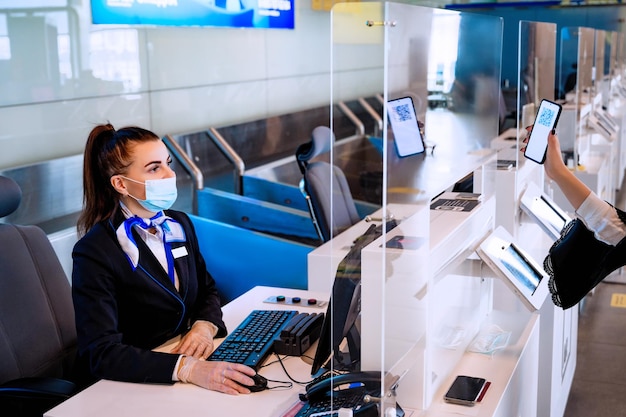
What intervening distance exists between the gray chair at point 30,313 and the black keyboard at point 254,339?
466mm

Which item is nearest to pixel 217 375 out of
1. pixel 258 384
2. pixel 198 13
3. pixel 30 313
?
pixel 258 384

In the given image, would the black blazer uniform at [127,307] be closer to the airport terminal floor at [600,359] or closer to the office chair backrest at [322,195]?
the office chair backrest at [322,195]

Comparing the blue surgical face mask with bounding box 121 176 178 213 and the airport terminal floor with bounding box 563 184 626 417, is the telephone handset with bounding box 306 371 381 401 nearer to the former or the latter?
the blue surgical face mask with bounding box 121 176 178 213

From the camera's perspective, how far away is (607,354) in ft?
14.1

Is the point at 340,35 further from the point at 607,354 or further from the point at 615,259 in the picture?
the point at 607,354

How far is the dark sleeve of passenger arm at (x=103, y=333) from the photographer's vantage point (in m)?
2.13

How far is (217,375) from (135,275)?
1.37 ft

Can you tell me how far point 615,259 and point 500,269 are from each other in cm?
36

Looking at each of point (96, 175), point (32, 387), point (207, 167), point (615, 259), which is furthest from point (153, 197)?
point (207, 167)

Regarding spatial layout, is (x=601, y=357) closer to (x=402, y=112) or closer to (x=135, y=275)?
(x=135, y=275)

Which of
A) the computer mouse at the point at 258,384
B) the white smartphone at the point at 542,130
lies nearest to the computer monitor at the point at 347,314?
the computer mouse at the point at 258,384

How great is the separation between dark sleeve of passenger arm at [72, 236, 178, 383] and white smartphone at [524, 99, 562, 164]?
1.42 meters

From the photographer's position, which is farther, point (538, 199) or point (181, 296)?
point (538, 199)

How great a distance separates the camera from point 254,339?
2.37m
